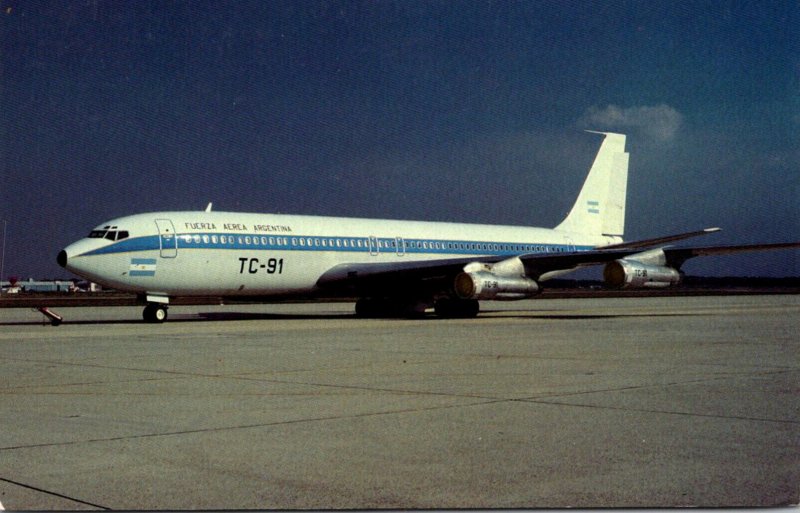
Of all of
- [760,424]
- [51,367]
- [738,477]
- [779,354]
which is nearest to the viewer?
[738,477]

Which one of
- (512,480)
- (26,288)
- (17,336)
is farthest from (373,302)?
(26,288)

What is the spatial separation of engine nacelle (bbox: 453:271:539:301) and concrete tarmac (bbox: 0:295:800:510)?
12315 mm

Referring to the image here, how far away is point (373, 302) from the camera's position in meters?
32.7

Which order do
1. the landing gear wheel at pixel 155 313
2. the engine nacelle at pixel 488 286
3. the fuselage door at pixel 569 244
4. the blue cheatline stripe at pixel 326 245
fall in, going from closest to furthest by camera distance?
the blue cheatline stripe at pixel 326 245, the landing gear wheel at pixel 155 313, the engine nacelle at pixel 488 286, the fuselage door at pixel 569 244

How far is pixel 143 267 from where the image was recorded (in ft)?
83.9

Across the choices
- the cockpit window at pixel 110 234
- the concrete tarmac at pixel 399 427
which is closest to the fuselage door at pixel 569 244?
the cockpit window at pixel 110 234

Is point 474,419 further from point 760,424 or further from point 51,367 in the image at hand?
point 51,367

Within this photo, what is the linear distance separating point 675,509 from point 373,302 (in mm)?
28096

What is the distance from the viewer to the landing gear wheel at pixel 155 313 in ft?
85.8

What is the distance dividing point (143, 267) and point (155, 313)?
60.9 inches

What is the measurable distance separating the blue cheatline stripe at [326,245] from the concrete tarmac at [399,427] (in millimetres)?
9903

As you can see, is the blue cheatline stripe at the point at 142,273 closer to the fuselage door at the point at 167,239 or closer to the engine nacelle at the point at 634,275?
the fuselage door at the point at 167,239

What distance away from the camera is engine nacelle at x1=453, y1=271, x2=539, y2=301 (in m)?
28.3

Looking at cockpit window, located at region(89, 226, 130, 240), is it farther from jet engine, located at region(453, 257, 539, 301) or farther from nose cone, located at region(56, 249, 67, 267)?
jet engine, located at region(453, 257, 539, 301)
